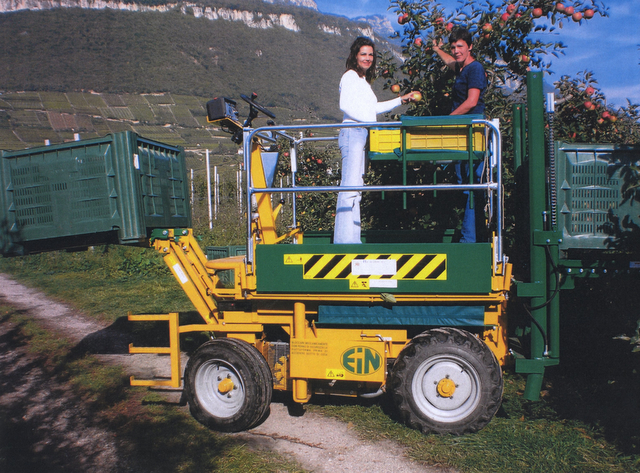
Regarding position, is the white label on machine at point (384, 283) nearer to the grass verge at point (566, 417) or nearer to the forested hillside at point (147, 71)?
the grass verge at point (566, 417)

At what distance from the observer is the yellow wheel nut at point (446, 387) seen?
379 cm

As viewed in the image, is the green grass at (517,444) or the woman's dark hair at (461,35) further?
the woman's dark hair at (461,35)

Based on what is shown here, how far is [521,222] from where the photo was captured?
4.66 metres

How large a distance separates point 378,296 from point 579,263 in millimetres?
1593

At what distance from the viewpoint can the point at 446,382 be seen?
379cm

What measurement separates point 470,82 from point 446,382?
8.86ft

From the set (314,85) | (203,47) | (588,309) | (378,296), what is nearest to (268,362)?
(378,296)

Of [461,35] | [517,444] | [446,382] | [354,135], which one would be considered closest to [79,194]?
[354,135]

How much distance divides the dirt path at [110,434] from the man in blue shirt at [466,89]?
6.86 ft

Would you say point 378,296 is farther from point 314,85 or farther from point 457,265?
point 314,85

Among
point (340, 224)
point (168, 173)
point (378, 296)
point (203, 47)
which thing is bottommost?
point (378, 296)

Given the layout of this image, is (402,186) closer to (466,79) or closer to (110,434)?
(466,79)

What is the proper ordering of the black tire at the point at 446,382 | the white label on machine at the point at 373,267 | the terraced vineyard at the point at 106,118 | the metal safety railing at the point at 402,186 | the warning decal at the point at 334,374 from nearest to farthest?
the metal safety railing at the point at 402,186 → the black tire at the point at 446,382 → the white label on machine at the point at 373,267 → the warning decal at the point at 334,374 → the terraced vineyard at the point at 106,118

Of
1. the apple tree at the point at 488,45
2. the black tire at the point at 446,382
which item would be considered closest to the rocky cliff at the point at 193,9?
the apple tree at the point at 488,45
